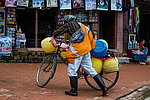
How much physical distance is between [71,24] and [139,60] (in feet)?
27.1

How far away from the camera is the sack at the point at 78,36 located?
442 centimetres

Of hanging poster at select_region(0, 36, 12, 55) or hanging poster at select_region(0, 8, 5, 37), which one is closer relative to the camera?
hanging poster at select_region(0, 36, 12, 55)

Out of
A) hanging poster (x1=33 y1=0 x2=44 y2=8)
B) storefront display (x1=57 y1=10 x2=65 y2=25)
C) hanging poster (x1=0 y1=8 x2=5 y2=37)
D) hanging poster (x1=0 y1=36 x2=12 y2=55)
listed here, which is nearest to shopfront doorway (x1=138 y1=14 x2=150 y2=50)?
storefront display (x1=57 y1=10 x2=65 y2=25)

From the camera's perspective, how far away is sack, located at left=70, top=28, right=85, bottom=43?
4.42 m

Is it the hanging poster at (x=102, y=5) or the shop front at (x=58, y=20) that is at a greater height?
the hanging poster at (x=102, y=5)

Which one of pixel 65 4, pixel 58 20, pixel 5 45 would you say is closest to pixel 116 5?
A: pixel 65 4

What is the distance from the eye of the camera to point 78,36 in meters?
4.42

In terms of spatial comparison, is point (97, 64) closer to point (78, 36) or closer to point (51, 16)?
point (78, 36)

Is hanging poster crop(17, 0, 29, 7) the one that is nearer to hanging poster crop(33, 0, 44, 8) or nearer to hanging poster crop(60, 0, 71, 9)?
hanging poster crop(33, 0, 44, 8)

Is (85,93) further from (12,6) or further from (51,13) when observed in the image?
(51,13)

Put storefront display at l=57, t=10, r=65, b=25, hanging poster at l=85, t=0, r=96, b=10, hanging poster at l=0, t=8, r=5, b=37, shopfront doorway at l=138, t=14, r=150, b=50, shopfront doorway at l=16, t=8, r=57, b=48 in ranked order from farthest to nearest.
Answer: shopfront doorway at l=138, t=14, r=150, b=50
shopfront doorway at l=16, t=8, r=57, b=48
storefront display at l=57, t=10, r=65, b=25
hanging poster at l=0, t=8, r=5, b=37
hanging poster at l=85, t=0, r=96, b=10

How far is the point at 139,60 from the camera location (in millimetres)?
11797

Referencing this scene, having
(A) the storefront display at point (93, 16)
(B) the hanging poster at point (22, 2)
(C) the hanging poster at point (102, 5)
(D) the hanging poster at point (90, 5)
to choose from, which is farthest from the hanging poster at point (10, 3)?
(C) the hanging poster at point (102, 5)

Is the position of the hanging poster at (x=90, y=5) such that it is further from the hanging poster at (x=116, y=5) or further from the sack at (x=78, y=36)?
the sack at (x=78, y=36)
